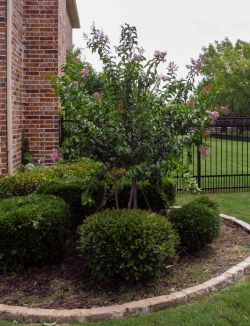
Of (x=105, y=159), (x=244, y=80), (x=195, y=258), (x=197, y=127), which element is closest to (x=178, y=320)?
(x=195, y=258)

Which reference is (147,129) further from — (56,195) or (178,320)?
(178,320)

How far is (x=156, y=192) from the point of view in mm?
6227

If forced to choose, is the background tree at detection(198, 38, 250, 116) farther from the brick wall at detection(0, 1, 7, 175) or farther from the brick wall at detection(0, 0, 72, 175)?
the brick wall at detection(0, 1, 7, 175)

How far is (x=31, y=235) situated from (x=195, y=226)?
70.4 inches

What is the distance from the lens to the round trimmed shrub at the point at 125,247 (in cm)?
418

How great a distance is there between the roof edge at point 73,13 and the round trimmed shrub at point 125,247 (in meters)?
10.5

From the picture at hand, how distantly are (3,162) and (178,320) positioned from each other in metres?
4.55

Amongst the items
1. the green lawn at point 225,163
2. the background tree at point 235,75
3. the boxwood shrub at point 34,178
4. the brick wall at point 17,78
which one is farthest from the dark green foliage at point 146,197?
the background tree at point 235,75

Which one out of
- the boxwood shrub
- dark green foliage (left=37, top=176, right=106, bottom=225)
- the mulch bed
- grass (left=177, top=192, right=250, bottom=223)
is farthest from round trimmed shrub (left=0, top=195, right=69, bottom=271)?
grass (left=177, top=192, right=250, bottom=223)

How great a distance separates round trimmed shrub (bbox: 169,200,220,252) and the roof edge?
979 cm

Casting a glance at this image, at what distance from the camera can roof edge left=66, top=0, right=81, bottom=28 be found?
1374cm

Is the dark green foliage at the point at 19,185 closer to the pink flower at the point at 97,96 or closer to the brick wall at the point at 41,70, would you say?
the pink flower at the point at 97,96

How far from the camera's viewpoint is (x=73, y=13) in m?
15.4

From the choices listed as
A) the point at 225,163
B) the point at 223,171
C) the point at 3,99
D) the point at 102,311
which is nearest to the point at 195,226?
the point at 102,311
